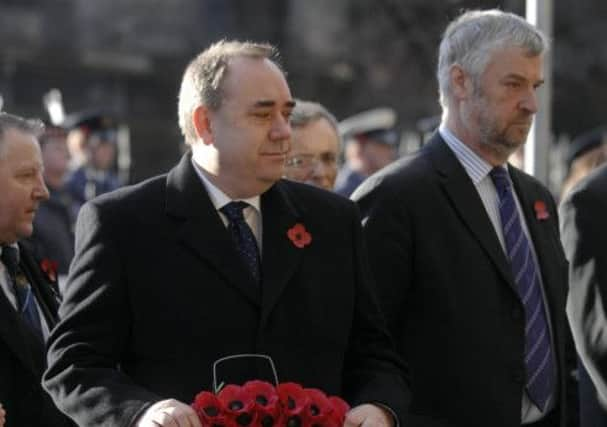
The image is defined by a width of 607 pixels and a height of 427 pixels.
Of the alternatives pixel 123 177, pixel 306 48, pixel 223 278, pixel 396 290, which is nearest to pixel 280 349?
pixel 223 278

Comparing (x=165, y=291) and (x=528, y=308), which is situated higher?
(x=165, y=291)

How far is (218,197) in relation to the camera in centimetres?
488

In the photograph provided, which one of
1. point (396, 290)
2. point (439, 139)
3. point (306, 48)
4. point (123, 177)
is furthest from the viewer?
point (306, 48)

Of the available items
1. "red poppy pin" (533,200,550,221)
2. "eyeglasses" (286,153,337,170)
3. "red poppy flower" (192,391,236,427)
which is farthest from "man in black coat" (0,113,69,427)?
"red poppy pin" (533,200,550,221)

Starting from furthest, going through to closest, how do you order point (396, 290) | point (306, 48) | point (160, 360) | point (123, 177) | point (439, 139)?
1. point (306, 48)
2. point (123, 177)
3. point (439, 139)
4. point (396, 290)
5. point (160, 360)

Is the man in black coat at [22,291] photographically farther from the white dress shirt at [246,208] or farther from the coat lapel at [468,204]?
the coat lapel at [468,204]

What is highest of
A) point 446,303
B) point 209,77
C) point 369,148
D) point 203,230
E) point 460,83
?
point 209,77

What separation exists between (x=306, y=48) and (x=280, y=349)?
2783cm

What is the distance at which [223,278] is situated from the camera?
4.73 m

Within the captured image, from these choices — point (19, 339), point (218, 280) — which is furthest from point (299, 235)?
point (19, 339)

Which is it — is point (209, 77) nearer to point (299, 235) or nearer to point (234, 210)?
point (234, 210)

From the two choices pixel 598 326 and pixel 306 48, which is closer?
pixel 598 326

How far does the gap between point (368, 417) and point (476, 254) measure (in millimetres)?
1165

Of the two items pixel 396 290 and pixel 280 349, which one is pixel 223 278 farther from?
pixel 396 290
